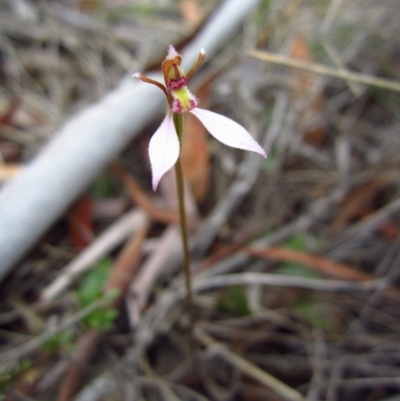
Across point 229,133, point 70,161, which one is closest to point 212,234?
point 70,161

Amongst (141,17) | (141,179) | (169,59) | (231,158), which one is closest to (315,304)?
(231,158)

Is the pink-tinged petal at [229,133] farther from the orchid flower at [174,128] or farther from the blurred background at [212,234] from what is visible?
the blurred background at [212,234]

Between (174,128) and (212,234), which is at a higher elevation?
(212,234)

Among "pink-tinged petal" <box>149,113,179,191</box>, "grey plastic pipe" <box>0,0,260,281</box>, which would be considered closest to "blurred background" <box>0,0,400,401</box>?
"grey plastic pipe" <box>0,0,260,281</box>

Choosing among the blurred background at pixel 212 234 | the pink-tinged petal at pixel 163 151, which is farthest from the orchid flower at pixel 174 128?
the blurred background at pixel 212 234

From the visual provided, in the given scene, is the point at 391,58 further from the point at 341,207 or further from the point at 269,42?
the point at 341,207

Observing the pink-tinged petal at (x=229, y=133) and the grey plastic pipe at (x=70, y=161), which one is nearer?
the pink-tinged petal at (x=229, y=133)

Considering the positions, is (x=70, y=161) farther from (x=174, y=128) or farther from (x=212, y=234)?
(x=174, y=128)
